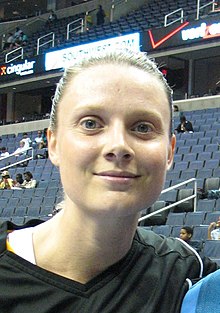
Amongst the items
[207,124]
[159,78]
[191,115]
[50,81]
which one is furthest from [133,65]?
[50,81]

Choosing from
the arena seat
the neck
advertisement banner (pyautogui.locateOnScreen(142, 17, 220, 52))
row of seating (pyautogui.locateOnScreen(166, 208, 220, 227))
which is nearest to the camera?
the neck

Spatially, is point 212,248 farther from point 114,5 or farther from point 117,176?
point 114,5

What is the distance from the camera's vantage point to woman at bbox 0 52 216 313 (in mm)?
1049

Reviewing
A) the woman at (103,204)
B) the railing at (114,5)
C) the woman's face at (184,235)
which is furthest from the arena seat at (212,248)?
the railing at (114,5)

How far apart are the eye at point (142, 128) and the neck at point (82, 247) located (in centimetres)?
17

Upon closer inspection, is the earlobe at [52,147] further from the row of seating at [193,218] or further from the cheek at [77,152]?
the row of seating at [193,218]

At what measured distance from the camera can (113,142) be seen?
1.03 meters

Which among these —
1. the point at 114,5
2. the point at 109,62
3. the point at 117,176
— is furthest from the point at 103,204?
the point at 114,5

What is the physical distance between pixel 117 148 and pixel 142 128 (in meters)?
0.08

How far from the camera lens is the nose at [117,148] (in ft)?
3.35

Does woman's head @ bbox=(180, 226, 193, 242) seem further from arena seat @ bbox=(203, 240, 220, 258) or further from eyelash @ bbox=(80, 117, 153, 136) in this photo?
eyelash @ bbox=(80, 117, 153, 136)

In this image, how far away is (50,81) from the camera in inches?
727

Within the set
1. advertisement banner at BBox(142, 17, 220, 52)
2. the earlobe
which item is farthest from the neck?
advertisement banner at BBox(142, 17, 220, 52)

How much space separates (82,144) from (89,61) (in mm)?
203
